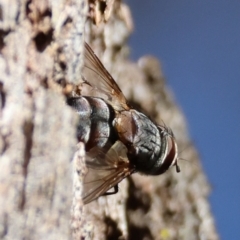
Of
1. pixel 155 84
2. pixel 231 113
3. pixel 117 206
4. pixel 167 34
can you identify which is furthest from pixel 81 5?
pixel 231 113

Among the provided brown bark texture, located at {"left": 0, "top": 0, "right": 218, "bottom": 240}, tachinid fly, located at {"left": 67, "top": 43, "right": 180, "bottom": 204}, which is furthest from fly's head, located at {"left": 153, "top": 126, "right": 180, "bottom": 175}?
brown bark texture, located at {"left": 0, "top": 0, "right": 218, "bottom": 240}

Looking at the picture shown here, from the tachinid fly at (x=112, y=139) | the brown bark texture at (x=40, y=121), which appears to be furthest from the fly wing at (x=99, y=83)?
the brown bark texture at (x=40, y=121)

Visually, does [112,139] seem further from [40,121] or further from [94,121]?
[40,121]

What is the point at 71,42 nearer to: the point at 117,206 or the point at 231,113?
the point at 117,206

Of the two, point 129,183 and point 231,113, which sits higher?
point 231,113

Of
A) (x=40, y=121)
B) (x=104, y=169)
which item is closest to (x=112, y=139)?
(x=104, y=169)

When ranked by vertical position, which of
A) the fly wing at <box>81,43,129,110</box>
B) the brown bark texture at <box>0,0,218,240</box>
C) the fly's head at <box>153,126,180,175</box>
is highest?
the fly wing at <box>81,43,129,110</box>

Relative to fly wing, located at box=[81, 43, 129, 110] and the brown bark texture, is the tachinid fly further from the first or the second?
the brown bark texture
